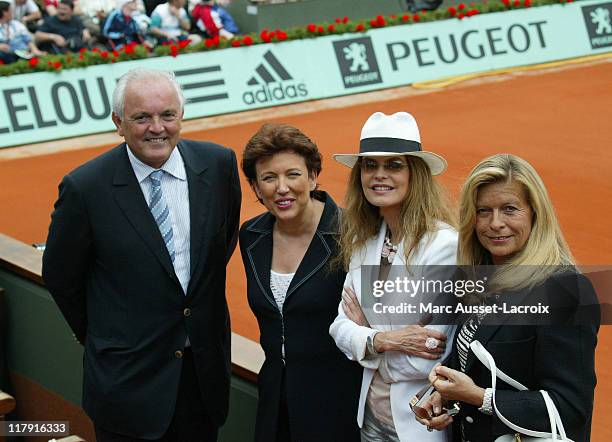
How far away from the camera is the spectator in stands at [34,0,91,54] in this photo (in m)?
14.9

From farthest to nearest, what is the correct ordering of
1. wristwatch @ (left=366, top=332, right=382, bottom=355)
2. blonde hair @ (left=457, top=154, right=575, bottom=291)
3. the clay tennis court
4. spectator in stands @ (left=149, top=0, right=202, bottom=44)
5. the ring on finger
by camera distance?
1. spectator in stands @ (left=149, top=0, right=202, bottom=44)
2. the clay tennis court
3. wristwatch @ (left=366, top=332, right=382, bottom=355)
4. the ring on finger
5. blonde hair @ (left=457, top=154, right=575, bottom=291)

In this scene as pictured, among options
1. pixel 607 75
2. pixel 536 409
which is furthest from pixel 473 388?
pixel 607 75

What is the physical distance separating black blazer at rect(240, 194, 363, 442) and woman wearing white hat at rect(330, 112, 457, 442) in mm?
148

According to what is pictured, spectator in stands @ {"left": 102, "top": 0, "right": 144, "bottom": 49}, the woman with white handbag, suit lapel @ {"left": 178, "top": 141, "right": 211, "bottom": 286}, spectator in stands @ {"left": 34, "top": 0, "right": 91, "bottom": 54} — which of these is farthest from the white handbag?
spectator in stands @ {"left": 102, "top": 0, "right": 144, "bottom": 49}

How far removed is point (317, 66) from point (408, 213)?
39.1ft

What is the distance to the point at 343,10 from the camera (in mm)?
17953

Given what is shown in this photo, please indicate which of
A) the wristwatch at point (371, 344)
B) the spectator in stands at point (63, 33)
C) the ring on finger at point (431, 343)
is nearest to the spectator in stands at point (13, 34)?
the spectator in stands at point (63, 33)

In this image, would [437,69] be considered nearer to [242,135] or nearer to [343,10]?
[343,10]

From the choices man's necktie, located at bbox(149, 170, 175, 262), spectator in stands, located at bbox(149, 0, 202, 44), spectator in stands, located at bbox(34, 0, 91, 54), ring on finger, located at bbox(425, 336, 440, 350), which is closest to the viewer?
ring on finger, located at bbox(425, 336, 440, 350)

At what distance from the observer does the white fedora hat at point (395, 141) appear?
3.46 m

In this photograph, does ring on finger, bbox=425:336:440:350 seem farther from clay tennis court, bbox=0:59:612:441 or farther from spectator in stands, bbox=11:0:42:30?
spectator in stands, bbox=11:0:42:30

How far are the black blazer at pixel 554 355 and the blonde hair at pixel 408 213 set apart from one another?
1.83 feet

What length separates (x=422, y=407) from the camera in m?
3.13

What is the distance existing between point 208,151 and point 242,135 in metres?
9.33
